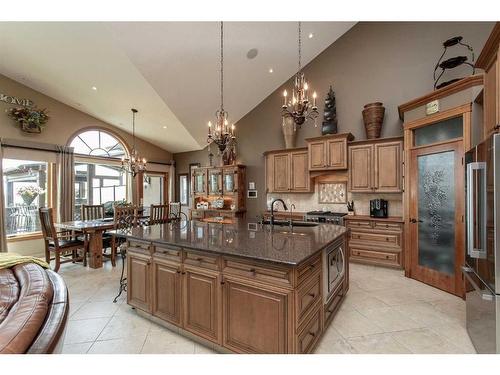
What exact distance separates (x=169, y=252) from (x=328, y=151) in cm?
377

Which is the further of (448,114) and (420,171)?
(420,171)

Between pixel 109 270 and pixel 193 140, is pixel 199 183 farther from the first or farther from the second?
pixel 109 270

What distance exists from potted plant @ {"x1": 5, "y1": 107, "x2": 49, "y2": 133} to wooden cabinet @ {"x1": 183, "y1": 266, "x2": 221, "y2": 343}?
17.0ft

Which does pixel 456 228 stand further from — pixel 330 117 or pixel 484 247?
pixel 330 117

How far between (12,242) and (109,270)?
2.45 metres

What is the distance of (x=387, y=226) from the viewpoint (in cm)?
416

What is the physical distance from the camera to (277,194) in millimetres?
5984

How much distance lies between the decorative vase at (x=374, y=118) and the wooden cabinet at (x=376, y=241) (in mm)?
1635

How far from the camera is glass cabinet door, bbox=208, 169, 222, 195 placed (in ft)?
21.2

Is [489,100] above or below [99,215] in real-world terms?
above

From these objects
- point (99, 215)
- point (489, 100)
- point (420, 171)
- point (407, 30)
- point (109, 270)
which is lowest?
point (109, 270)

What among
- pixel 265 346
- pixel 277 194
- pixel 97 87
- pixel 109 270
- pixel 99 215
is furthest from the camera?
pixel 277 194

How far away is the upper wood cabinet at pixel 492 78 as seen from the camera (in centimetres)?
196
